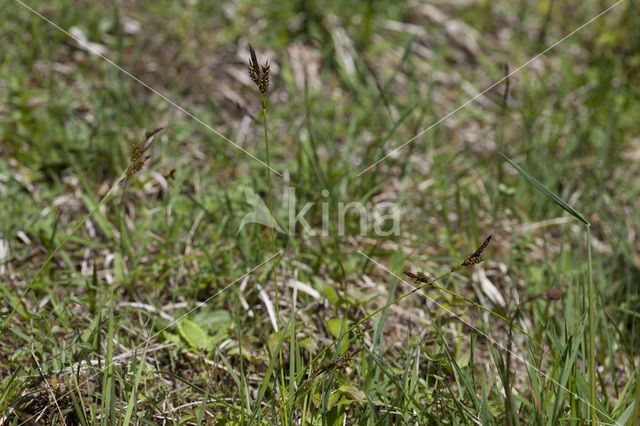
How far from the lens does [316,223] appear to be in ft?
6.96

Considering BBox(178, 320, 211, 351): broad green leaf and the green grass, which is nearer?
the green grass

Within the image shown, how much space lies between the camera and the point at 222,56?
2.99m

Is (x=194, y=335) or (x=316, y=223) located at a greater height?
(x=316, y=223)

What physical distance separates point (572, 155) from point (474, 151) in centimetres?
46

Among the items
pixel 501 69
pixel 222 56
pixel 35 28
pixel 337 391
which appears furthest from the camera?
pixel 501 69

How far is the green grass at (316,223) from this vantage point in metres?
1.40

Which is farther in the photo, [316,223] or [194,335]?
[316,223]

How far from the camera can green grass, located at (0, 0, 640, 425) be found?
1.40 m

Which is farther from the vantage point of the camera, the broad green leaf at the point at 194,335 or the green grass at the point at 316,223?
the broad green leaf at the point at 194,335

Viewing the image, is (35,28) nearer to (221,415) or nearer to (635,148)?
(221,415)

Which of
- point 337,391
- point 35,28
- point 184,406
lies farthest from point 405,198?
point 35,28

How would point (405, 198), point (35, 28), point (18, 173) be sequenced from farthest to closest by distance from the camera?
1. point (35, 28)
2. point (405, 198)
3. point (18, 173)

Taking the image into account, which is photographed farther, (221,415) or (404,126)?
(404,126)

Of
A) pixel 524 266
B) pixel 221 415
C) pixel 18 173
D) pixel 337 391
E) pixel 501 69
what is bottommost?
pixel 221 415
